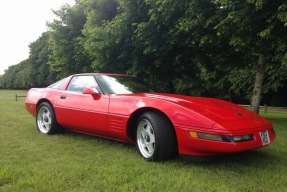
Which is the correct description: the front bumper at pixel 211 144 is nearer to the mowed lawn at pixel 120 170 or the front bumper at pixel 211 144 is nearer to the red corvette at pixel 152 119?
the red corvette at pixel 152 119

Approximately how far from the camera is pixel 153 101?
4.17 metres

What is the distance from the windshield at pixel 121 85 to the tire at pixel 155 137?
0.89 metres

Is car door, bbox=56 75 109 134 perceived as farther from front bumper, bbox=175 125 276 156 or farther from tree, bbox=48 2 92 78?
tree, bbox=48 2 92 78

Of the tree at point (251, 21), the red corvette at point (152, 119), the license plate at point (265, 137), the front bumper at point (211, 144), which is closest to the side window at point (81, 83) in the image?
the red corvette at point (152, 119)

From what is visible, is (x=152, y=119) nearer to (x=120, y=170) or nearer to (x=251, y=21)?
(x=120, y=170)

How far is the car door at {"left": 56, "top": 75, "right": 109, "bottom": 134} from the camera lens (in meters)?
4.78

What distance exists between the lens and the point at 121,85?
5180 millimetres

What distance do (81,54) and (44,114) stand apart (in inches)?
420

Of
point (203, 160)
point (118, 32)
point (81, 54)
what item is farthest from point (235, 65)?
point (203, 160)

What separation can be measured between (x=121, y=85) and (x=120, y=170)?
1.86 meters

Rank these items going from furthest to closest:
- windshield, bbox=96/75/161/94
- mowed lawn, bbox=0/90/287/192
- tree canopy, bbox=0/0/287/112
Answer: tree canopy, bbox=0/0/287/112 < windshield, bbox=96/75/161/94 < mowed lawn, bbox=0/90/287/192

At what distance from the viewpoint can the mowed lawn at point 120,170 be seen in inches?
124

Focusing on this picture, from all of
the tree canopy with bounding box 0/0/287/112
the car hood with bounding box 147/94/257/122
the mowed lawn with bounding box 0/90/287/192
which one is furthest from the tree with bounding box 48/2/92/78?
the car hood with bounding box 147/94/257/122

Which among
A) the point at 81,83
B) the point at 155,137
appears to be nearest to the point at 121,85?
the point at 81,83
